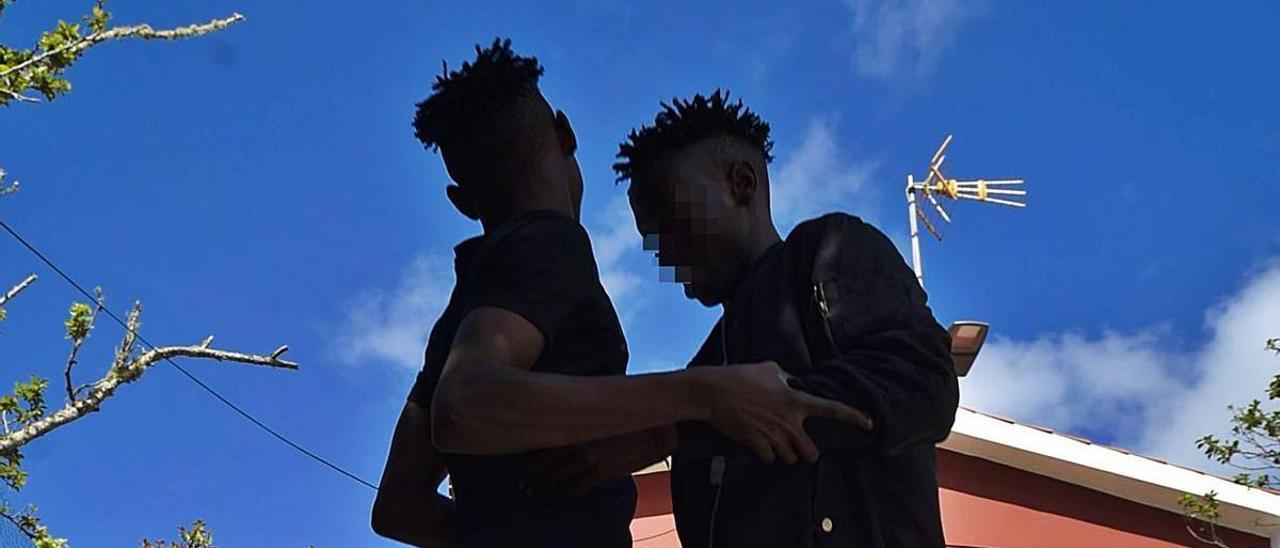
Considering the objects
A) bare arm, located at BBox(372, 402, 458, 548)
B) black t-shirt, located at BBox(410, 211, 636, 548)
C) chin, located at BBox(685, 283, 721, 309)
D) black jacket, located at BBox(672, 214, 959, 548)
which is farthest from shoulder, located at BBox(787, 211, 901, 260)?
bare arm, located at BBox(372, 402, 458, 548)

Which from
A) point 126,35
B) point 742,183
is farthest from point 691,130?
point 126,35

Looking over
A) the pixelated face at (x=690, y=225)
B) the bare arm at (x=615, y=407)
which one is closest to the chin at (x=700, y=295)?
the pixelated face at (x=690, y=225)

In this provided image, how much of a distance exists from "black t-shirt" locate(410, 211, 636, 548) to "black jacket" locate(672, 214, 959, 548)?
0.61 ft

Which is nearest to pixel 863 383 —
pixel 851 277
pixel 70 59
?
pixel 851 277

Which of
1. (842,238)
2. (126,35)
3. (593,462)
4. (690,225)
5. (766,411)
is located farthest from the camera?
(126,35)

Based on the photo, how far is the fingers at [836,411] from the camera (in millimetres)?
1680

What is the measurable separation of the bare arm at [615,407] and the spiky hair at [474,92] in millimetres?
567

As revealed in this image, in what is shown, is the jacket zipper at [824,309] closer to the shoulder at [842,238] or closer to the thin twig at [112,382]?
the shoulder at [842,238]

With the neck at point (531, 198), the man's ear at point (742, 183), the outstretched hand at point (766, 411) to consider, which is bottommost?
the outstretched hand at point (766, 411)

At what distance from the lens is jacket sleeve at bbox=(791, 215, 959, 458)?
5.57ft

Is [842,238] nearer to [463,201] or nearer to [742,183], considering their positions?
[742,183]

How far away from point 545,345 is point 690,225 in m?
0.39

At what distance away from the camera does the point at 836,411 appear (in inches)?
66.2

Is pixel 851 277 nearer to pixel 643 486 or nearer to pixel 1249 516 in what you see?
pixel 643 486
